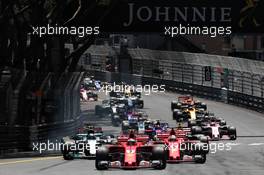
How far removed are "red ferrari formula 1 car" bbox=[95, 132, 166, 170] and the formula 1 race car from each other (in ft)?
6.10

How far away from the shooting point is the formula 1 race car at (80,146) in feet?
78.7

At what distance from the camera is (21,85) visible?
26594 mm

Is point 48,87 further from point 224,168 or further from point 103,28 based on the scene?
point 224,168

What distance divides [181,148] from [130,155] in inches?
85.8

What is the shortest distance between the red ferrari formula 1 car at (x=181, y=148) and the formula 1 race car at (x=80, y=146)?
199 cm

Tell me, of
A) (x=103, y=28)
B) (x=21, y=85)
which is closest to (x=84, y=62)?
(x=103, y=28)

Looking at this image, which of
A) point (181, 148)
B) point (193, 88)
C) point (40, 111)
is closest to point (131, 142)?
point (181, 148)

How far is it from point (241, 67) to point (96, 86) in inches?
492

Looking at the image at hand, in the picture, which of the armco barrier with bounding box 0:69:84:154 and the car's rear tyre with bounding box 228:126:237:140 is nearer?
the armco barrier with bounding box 0:69:84:154

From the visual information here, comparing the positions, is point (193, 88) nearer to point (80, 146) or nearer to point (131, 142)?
point (80, 146)

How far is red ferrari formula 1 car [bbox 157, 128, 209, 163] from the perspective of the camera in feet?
75.6

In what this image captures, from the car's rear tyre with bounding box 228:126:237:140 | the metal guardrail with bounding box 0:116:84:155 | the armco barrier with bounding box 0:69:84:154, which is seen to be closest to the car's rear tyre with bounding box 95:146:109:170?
the armco barrier with bounding box 0:69:84:154

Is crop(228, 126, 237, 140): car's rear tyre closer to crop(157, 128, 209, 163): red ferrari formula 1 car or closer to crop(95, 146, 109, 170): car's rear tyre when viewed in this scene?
crop(157, 128, 209, 163): red ferrari formula 1 car

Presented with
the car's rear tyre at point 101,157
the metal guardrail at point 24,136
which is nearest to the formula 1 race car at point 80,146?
the car's rear tyre at point 101,157
